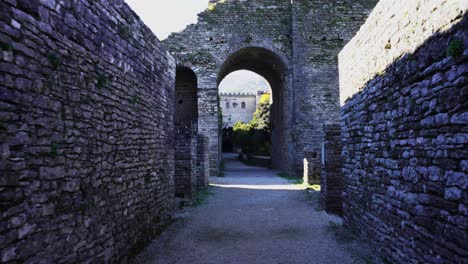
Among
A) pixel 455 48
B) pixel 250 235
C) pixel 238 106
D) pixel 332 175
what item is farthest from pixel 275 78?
pixel 238 106

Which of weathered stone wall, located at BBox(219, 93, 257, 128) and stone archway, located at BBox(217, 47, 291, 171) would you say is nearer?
stone archway, located at BBox(217, 47, 291, 171)

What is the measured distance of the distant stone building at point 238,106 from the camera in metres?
66.9

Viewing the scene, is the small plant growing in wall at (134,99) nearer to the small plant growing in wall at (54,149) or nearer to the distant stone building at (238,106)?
the small plant growing in wall at (54,149)

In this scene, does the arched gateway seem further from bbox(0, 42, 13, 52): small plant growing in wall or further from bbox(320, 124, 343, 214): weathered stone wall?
bbox(0, 42, 13, 52): small plant growing in wall

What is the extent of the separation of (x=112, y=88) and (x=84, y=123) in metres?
0.96

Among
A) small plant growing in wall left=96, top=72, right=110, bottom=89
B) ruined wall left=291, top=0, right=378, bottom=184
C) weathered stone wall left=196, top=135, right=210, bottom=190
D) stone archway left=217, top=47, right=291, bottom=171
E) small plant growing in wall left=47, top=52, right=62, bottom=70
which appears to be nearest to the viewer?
small plant growing in wall left=47, top=52, right=62, bottom=70

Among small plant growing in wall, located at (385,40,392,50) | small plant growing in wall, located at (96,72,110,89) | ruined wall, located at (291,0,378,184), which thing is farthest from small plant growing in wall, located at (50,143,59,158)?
ruined wall, located at (291,0,378,184)

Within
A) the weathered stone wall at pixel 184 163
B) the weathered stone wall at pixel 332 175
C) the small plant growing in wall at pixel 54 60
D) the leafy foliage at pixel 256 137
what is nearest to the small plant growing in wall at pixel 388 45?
the weathered stone wall at pixel 332 175

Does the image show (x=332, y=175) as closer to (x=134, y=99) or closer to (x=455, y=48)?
(x=134, y=99)

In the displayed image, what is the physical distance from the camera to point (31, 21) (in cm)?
291

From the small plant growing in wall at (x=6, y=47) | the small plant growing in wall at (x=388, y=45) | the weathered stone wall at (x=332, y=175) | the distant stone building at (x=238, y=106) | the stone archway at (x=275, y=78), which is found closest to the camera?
the small plant growing in wall at (x=6, y=47)

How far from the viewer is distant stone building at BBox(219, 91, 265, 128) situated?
220 feet

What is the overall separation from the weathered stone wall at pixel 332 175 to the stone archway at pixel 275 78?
385 inches

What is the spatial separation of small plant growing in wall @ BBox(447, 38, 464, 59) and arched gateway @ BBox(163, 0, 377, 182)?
14525mm
